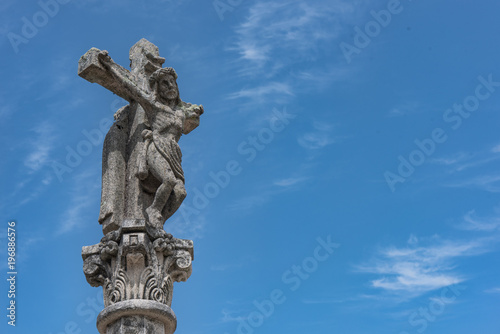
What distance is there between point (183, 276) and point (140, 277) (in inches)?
26.8

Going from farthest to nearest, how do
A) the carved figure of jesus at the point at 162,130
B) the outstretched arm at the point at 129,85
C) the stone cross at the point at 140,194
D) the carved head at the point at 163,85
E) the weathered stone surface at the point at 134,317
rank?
1. the carved head at the point at 163,85
2. the outstretched arm at the point at 129,85
3. the carved figure of jesus at the point at 162,130
4. the stone cross at the point at 140,194
5. the weathered stone surface at the point at 134,317

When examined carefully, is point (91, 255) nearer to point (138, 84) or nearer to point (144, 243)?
point (144, 243)

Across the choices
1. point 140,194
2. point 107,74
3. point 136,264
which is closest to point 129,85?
point 107,74

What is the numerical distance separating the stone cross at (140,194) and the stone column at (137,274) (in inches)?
0.5

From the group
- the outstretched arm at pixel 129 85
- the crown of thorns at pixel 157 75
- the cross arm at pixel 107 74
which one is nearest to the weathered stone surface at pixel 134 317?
the outstretched arm at pixel 129 85

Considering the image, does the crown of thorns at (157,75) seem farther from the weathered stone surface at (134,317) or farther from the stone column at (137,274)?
the weathered stone surface at (134,317)

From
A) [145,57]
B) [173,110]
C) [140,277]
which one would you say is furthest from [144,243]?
[145,57]

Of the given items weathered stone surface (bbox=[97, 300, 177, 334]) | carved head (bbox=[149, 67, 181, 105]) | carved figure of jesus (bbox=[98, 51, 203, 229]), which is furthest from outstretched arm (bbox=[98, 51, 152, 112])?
weathered stone surface (bbox=[97, 300, 177, 334])

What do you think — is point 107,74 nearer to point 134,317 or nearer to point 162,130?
point 162,130

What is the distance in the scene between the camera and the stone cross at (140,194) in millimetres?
8922

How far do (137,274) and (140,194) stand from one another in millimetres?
1409

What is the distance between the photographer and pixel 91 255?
9.38 metres

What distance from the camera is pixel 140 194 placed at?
10031mm

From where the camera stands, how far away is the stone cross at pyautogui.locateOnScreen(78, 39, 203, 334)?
29.3 feet
